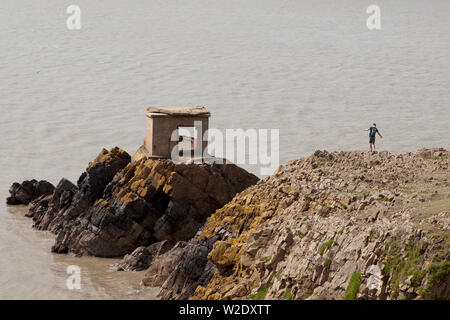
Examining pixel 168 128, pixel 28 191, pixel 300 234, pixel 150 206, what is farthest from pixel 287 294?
pixel 28 191

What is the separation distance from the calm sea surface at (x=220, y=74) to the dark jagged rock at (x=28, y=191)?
3.19ft

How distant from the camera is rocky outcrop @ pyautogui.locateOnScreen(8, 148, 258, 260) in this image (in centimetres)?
4141

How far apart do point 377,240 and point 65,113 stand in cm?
4991

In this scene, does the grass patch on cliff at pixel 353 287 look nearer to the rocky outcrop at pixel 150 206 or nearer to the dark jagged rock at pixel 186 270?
the dark jagged rock at pixel 186 270

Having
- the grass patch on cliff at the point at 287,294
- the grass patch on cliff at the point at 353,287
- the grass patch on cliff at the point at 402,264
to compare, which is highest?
the grass patch on cliff at the point at 402,264

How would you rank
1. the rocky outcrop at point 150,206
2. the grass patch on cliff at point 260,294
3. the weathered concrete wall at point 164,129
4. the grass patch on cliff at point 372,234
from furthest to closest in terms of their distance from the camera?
the weathered concrete wall at point 164,129, the rocky outcrop at point 150,206, the grass patch on cliff at point 260,294, the grass patch on cliff at point 372,234

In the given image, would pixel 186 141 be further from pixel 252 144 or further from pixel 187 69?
pixel 187 69

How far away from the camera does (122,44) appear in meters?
85.8

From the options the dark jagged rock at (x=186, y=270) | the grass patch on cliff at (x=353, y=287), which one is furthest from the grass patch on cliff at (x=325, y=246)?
the dark jagged rock at (x=186, y=270)

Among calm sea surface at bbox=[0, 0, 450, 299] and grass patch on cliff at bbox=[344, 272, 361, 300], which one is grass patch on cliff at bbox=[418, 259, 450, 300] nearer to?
grass patch on cliff at bbox=[344, 272, 361, 300]

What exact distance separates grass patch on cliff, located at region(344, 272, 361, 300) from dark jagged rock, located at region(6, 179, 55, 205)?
2792 centimetres

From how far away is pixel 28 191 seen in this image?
51000 mm

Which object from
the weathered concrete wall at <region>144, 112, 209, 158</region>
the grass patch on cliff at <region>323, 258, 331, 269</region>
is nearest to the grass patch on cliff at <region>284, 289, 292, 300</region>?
the grass patch on cliff at <region>323, 258, 331, 269</region>

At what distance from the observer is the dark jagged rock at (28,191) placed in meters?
50.7
